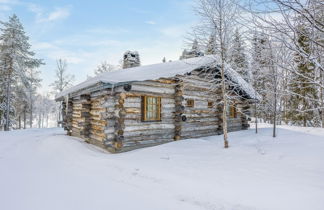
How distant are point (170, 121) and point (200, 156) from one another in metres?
3.32

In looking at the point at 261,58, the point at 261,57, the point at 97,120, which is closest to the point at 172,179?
the point at 261,58

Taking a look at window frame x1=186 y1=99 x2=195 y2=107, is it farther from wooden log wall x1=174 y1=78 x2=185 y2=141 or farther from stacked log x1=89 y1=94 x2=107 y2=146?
stacked log x1=89 y1=94 x2=107 y2=146

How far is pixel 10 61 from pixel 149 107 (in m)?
19.1

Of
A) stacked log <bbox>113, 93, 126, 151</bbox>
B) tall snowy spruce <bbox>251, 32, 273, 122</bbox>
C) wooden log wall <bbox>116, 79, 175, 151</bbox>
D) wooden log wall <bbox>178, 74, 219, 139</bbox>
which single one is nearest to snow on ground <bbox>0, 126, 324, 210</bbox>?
stacked log <bbox>113, 93, 126, 151</bbox>

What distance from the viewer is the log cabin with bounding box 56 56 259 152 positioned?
8372mm

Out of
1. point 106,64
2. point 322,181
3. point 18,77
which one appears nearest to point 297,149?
point 322,181

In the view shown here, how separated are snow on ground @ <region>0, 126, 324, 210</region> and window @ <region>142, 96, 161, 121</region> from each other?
6.09ft

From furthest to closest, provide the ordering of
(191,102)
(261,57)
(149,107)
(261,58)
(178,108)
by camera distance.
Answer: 1. (191,102)
2. (178,108)
3. (149,107)
4. (261,57)
5. (261,58)

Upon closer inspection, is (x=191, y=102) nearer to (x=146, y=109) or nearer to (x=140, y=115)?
(x=146, y=109)

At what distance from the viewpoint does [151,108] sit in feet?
31.7

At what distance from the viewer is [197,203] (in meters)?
4.16

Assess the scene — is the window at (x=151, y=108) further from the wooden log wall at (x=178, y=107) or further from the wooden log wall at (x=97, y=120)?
the wooden log wall at (x=97, y=120)

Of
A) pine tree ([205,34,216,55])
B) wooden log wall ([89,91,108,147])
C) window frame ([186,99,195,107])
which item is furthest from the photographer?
window frame ([186,99,195,107])

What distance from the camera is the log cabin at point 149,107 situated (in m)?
8.37
